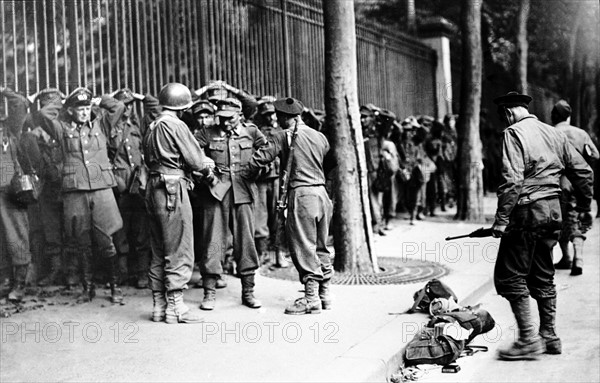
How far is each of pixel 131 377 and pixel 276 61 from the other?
8.48 metres

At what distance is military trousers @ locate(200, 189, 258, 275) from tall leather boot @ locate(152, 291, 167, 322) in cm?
72

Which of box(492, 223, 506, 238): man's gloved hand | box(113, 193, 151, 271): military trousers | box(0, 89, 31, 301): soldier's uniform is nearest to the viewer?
box(492, 223, 506, 238): man's gloved hand

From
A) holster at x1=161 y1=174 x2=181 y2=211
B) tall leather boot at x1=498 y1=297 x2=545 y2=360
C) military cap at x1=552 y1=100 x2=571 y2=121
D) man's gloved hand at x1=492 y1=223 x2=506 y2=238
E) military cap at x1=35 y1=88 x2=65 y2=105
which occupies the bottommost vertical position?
tall leather boot at x1=498 y1=297 x2=545 y2=360

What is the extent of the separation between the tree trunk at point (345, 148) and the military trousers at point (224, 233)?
1.82 meters

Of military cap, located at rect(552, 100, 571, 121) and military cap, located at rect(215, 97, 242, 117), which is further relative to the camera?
military cap, located at rect(552, 100, 571, 121)

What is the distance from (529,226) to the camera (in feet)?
20.8

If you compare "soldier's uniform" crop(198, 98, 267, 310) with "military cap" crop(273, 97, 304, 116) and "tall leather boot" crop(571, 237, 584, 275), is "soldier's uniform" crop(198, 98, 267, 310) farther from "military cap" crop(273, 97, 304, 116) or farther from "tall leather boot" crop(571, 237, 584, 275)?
"tall leather boot" crop(571, 237, 584, 275)

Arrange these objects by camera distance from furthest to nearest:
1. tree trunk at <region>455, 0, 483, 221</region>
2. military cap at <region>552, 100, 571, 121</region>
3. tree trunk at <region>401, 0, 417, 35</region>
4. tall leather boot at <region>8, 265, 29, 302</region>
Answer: tree trunk at <region>401, 0, 417, 35</region> < tree trunk at <region>455, 0, 483, 221</region> < military cap at <region>552, 100, 571, 121</region> < tall leather boot at <region>8, 265, 29, 302</region>

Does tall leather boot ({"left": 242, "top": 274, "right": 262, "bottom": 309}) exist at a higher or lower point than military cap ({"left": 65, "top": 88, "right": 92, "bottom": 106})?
lower

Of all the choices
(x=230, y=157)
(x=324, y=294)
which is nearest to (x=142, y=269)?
(x=230, y=157)

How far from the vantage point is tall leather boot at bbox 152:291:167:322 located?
7.32 meters

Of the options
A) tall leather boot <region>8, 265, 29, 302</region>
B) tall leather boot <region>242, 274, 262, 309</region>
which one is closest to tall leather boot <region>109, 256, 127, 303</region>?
tall leather boot <region>8, 265, 29, 302</region>

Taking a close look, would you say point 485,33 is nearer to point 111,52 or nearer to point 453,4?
point 453,4

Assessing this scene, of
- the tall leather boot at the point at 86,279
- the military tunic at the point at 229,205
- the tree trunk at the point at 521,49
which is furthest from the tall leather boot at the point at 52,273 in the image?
the tree trunk at the point at 521,49
